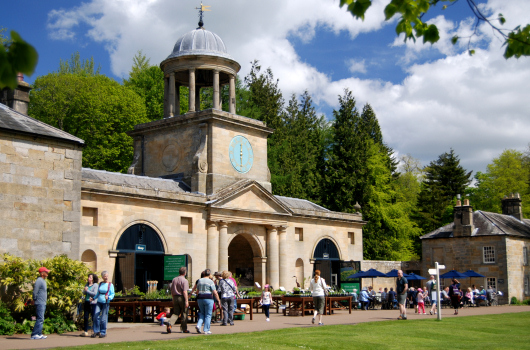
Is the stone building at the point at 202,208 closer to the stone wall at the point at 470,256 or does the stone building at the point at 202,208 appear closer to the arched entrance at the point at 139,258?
the arched entrance at the point at 139,258

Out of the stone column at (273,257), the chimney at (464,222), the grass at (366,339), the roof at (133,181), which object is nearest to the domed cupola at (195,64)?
the roof at (133,181)

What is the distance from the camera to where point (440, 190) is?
198 feet

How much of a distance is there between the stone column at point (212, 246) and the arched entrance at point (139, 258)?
2.70 metres

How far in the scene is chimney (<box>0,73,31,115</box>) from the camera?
20031 millimetres

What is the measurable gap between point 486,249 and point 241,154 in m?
17.9

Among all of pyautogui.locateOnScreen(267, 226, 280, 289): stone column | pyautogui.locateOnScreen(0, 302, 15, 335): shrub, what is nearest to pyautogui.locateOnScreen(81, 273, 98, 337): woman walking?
pyautogui.locateOnScreen(0, 302, 15, 335): shrub

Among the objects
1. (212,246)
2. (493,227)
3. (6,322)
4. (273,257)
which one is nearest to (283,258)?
(273,257)

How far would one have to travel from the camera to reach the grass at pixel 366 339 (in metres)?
11.8

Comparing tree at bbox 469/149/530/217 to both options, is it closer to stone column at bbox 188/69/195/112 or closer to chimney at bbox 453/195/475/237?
chimney at bbox 453/195/475/237

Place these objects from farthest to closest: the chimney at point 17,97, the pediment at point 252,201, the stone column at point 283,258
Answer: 1. the stone column at point 283,258
2. the pediment at point 252,201
3. the chimney at point 17,97

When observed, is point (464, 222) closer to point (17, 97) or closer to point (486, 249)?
point (486, 249)

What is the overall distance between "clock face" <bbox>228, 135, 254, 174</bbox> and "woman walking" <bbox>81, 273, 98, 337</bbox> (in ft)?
57.2

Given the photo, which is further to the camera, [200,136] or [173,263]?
[200,136]

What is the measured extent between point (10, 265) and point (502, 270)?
3186cm
